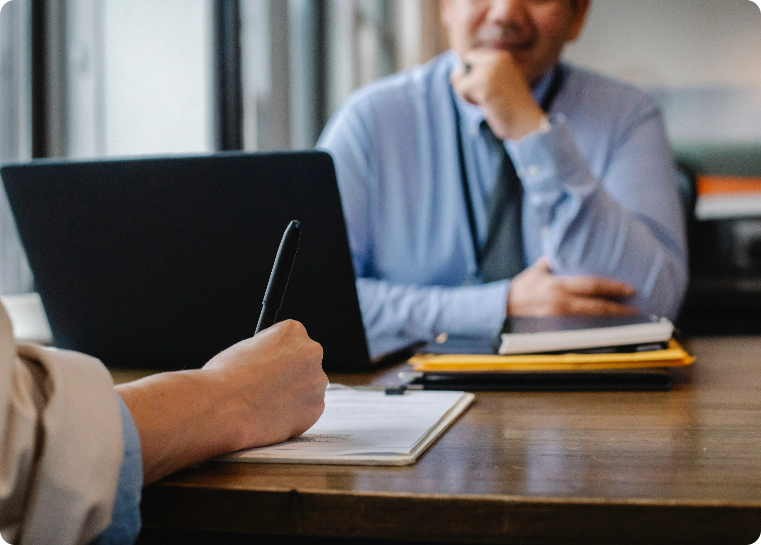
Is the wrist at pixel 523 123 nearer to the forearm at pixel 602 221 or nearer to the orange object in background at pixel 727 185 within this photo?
the forearm at pixel 602 221

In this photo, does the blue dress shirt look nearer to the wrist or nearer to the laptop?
the wrist

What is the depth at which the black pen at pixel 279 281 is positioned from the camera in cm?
67

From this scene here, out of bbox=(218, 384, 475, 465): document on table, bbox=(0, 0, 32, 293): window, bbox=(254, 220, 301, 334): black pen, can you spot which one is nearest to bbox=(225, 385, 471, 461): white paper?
bbox=(218, 384, 475, 465): document on table

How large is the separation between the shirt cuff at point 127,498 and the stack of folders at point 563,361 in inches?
15.4

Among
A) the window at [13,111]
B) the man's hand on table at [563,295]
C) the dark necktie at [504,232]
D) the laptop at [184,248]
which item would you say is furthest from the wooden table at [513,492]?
the window at [13,111]

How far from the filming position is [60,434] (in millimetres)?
420

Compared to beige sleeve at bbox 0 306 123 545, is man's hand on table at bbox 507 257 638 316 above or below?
below

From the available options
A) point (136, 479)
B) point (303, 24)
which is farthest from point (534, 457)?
point (303, 24)

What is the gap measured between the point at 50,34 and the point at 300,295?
1.19m

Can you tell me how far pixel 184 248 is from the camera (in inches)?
33.0

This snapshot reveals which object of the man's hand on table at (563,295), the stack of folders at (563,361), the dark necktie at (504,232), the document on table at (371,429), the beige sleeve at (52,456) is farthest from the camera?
the dark necktie at (504,232)

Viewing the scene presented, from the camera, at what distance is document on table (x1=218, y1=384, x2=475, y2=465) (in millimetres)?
521

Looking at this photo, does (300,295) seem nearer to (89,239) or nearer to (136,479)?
(89,239)

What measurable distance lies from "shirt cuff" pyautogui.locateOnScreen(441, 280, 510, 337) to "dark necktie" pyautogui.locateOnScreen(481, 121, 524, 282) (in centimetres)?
18
